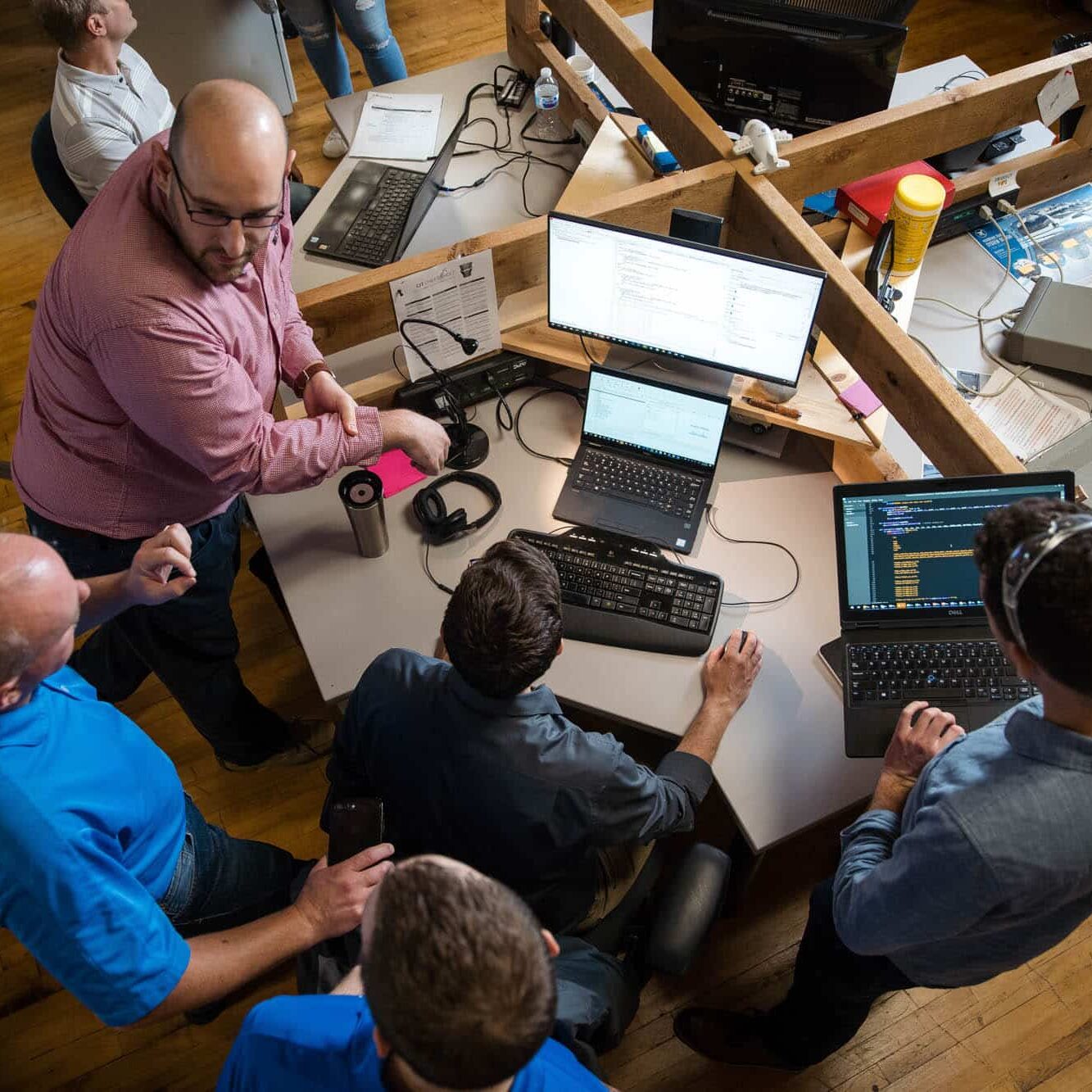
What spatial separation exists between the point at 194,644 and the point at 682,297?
1288 mm

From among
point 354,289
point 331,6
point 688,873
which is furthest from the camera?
point 331,6

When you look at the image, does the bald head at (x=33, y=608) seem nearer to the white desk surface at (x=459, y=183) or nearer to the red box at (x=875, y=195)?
the white desk surface at (x=459, y=183)

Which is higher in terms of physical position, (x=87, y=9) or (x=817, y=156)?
(x=87, y=9)

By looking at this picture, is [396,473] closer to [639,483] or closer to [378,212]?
[639,483]

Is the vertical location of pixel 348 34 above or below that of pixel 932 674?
above

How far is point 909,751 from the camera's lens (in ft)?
4.91

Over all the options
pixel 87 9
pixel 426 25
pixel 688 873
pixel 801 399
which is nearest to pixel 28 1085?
pixel 688 873

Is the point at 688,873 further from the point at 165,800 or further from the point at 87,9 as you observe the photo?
the point at 87,9

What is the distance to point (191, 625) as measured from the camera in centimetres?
196

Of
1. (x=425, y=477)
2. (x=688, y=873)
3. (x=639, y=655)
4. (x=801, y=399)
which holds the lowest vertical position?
(x=688, y=873)

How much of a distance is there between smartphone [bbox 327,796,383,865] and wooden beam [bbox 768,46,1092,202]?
4.92 ft

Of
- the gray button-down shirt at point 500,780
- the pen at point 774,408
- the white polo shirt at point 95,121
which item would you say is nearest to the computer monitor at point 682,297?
the pen at point 774,408

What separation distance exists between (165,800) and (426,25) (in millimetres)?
4024

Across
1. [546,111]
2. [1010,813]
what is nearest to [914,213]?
[546,111]
